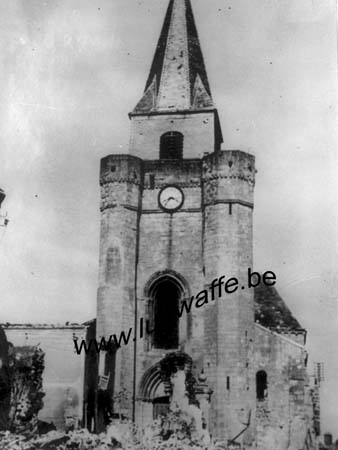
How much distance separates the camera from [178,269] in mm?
23703

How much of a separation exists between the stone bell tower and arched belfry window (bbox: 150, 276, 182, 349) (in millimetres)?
32

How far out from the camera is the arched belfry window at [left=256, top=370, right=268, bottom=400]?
22658 millimetres

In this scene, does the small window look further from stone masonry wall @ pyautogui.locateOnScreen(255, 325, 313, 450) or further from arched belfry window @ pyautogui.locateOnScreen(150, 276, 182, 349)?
stone masonry wall @ pyautogui.locateOnScreen(255, 325, 313, 450)

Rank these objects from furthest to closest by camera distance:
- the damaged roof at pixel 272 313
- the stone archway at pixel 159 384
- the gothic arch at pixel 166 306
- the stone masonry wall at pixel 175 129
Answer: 1. the stone masonry wall at pixel 175 129
2. the damaged roof at pixel 272 313
3. the gothic arch at pixel 166 306
4. the stone archway at pixel 159 384

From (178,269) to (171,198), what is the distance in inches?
93.9

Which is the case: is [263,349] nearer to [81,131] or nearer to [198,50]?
[81,131]

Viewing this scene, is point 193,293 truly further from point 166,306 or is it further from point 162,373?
point 162,373

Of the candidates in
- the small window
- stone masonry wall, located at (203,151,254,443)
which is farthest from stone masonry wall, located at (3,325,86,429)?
the small window

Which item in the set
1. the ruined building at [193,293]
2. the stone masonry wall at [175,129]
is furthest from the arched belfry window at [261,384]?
the stone masonry wall at [175,129]

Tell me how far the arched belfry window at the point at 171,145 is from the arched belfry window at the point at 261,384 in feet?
25.6

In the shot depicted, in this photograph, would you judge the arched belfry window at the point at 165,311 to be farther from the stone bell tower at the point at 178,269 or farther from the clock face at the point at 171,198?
the clock face at the point at 171,198

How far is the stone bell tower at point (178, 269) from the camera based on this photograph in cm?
2214

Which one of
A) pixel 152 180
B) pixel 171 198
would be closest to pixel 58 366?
pixel 171 198

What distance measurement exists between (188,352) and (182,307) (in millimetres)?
1426
